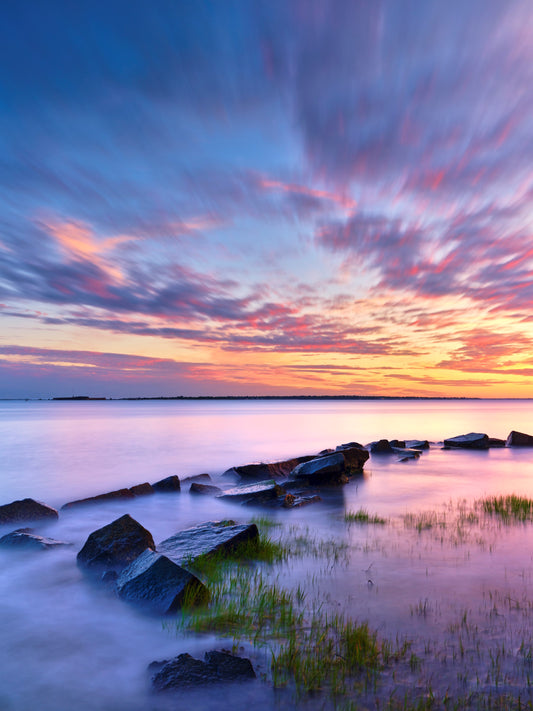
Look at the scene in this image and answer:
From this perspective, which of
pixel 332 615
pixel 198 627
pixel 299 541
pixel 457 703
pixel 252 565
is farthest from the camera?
pixel 299 541

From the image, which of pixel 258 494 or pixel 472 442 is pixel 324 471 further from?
pixel 472 442

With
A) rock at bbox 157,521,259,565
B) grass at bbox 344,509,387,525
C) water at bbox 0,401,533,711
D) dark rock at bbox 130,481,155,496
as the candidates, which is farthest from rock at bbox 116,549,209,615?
dark rock at bbox 130,481,155,496

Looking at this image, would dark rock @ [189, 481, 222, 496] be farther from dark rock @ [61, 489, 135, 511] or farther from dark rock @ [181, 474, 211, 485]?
dark rock @ [181, 474, 211, 485]

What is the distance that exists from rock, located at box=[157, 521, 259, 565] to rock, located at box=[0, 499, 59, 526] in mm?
5754

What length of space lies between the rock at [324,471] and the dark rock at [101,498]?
7348 mm

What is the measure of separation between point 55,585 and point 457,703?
719 centimetres

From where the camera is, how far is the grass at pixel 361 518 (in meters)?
13.1

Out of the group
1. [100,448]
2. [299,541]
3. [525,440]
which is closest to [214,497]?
[299,541]

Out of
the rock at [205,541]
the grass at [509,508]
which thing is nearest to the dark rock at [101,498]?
the rock at [205,541]

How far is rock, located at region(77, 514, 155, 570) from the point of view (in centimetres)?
899

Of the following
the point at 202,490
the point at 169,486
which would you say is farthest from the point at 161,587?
the point at 169,486

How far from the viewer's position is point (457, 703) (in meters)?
4.68

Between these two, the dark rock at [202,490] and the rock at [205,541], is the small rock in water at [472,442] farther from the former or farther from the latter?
the rock at [205,541]

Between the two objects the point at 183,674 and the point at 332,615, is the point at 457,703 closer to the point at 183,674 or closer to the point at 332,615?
the point at 332,615
